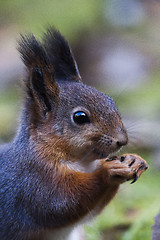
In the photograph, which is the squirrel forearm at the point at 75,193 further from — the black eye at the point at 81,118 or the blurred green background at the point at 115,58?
the blurred green background at the point at 115,58

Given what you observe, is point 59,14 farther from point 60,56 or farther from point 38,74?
point 38,74

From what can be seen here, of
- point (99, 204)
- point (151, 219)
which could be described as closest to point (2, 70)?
point (151, 219)

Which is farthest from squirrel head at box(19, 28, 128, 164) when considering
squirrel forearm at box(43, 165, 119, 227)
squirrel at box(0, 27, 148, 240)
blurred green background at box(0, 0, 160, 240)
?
blurred green background at box(0, 0, 160, 240)

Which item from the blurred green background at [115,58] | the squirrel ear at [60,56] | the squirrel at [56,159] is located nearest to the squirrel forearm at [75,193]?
the squirrel at [56,159]

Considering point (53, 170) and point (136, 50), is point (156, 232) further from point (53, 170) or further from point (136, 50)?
point (136, 50)

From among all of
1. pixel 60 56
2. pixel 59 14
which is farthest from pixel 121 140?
pixel 59 14

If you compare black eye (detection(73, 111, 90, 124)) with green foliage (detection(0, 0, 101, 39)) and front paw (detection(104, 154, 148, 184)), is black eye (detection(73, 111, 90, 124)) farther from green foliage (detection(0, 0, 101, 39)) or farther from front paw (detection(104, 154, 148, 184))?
green foliage (detection(0, 0, 101, 39))
